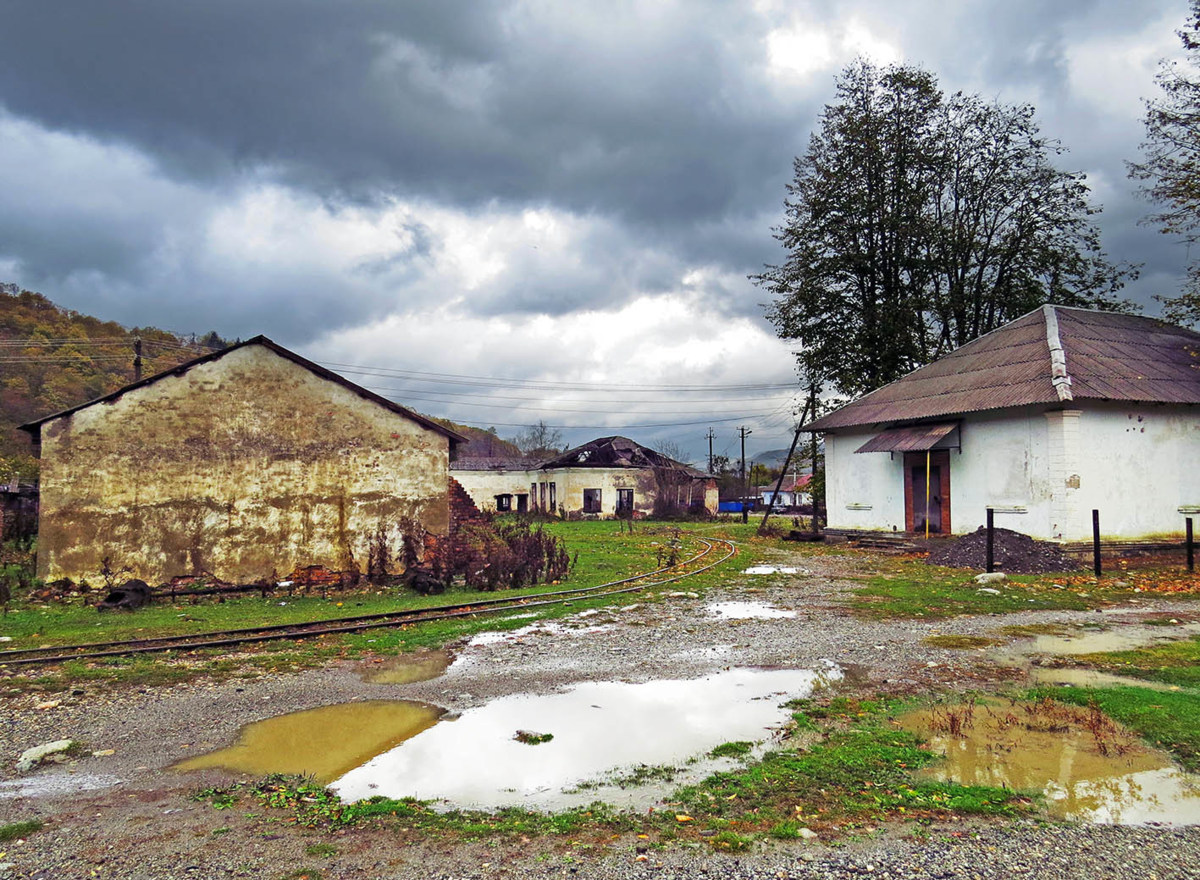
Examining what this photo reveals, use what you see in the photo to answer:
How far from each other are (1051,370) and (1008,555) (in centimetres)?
508

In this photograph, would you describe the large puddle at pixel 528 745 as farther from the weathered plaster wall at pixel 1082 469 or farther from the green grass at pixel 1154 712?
the weathered plaster wall at pixel 1082 469

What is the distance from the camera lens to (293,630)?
33.7 ft

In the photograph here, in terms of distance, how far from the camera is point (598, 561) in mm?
18969

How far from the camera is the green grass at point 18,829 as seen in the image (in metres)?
4.10

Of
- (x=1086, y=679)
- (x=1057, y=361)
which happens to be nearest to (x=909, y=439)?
(x=1057, y=361)

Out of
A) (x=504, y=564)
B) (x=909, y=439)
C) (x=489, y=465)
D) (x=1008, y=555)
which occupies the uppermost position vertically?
(x=489, y=465)

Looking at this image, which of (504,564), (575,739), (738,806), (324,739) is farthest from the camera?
(504,564)

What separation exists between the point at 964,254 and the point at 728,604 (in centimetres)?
2566

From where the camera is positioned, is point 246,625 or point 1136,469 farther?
point 1136,469

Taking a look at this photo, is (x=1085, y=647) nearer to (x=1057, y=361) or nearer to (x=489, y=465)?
(x=1057, y=361)

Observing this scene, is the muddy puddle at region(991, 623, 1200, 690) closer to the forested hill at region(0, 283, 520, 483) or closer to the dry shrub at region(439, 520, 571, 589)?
the dry shrub at region(439, 520, 571, 589)

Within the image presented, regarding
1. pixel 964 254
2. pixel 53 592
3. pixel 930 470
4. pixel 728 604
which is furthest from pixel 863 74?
pixel 53 592

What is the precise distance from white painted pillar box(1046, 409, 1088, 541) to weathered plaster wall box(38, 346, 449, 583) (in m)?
14.4

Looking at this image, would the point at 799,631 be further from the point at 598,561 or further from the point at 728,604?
the point at 598,561
